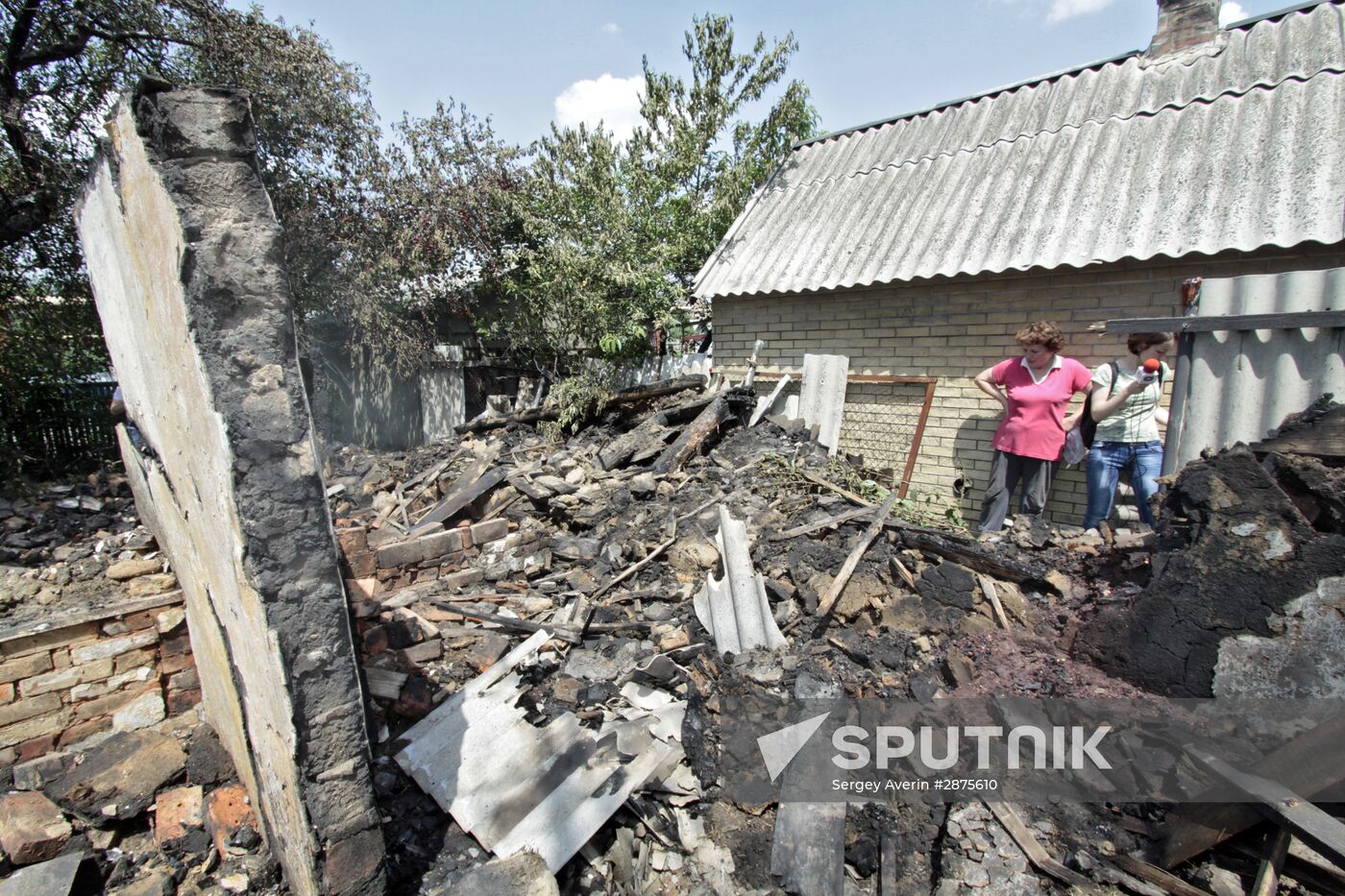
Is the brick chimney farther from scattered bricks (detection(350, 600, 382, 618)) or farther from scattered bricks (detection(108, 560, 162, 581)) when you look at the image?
scattered bricks (detection(108, 560, 162, 581))

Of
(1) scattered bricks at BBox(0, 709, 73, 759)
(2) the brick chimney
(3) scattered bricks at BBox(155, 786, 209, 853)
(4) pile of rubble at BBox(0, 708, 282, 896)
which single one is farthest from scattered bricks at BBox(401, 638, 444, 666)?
(2) the brick chimney

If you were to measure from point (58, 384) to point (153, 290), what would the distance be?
25.4 ft

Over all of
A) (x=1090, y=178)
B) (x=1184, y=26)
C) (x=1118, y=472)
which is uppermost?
(x=1184, y=26)

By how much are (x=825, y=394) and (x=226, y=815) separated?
18.7 feet

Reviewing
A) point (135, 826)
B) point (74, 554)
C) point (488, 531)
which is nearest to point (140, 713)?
point (135, 826)

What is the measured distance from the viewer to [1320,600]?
254 cm

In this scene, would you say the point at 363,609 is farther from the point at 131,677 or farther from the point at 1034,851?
the point at 1034,851

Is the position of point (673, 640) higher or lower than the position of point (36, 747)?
higher

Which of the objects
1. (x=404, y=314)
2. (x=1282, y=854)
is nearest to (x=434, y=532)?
(x=1282, y=854)

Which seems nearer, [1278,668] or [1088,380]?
[1278,668]

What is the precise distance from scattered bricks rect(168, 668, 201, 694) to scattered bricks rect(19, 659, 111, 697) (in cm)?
30

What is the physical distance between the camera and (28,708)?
3.18 metres

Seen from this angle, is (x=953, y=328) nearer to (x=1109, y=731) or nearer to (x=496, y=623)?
(x=1109, y=731)

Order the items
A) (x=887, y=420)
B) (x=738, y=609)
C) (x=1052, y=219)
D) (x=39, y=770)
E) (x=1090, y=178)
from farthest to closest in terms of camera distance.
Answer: (x=887, y=420)
(x=1090, y=178)
(x=1052, y=219)
(x=738, y=609)
(x=39, y=770)
